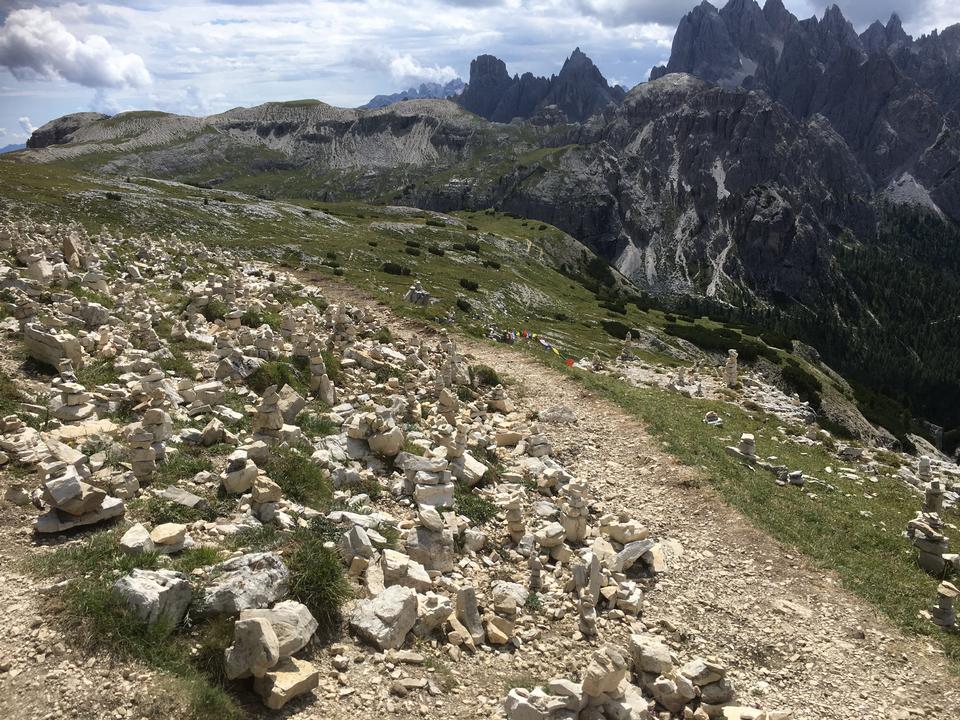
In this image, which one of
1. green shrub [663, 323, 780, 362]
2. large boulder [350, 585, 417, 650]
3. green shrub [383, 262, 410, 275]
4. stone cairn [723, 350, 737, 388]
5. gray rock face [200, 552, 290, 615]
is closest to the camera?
gray rock face [200, 552, 290, 615]

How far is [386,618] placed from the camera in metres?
9.91

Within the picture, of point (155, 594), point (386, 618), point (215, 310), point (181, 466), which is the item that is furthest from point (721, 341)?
point (155, 594)

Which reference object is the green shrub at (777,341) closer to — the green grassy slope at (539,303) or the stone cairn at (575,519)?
the green grassy slope at (539,303)

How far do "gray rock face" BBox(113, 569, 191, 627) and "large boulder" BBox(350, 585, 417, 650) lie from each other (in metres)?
2.75

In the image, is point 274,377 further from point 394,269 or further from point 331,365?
point 394,269

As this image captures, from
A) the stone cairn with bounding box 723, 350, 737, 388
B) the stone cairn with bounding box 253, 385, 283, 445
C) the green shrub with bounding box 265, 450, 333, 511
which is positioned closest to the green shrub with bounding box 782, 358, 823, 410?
the stone cairn with bounding box 723, 350, 737, 388

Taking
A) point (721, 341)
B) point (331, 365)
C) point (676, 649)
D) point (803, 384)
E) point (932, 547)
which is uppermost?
point (331, 365)

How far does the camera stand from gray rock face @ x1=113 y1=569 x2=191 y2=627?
8.33m

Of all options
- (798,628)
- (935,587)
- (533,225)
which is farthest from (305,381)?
(533,225)

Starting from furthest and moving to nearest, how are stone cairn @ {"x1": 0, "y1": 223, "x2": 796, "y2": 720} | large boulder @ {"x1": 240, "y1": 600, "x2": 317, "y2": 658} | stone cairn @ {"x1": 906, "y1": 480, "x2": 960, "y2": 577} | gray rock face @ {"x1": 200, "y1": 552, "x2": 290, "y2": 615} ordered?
stone cairn @ {"x1": 906, "y1": 480, "x2": 960, "y2": 577}, stone cairn @ {"x1": 0, "y1": 223, "x2": 796, "y2": 720}, gray rock face @ {"x1": 200, "y1": 552, "x2": 290, "y2": 615}, large boulder @ {"x1": 240, "y1": 600, "x2": 317, "y2": 658}

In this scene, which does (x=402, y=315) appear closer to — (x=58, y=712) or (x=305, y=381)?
(x=305, y=381)

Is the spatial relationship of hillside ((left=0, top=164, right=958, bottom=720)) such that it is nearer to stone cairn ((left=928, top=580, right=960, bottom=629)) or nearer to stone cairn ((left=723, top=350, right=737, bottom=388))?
stone cairn ((left=928, top=580, right=960, bottom=629))

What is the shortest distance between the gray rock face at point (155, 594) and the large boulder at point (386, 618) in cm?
275

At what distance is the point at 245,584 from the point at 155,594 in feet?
4.27
